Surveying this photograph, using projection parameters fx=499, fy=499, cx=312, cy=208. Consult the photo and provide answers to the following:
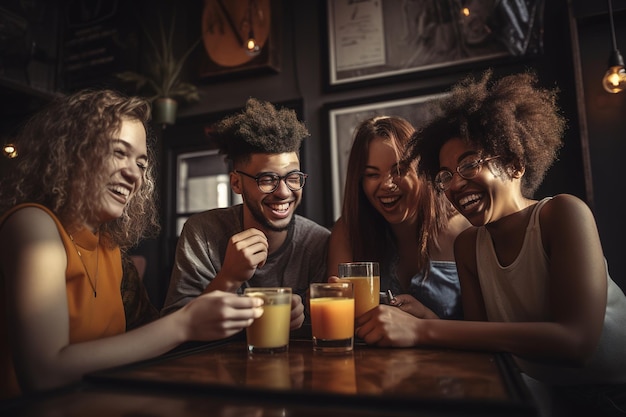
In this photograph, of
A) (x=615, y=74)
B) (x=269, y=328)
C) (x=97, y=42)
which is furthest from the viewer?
(x=97, y=42)

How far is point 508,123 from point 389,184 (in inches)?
23.4

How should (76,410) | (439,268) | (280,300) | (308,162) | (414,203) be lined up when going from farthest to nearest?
(308,162)
(414,203)
(439,268)
(280,300)
(76,410)

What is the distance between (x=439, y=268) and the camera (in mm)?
1991

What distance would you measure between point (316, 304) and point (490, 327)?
439mm

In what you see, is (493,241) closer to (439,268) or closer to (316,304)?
(439,268)

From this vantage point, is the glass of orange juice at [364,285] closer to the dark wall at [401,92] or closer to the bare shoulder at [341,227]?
the bare shoulder at [341,227]

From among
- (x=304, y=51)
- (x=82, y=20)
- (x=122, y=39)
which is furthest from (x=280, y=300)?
(x=82, y=20)

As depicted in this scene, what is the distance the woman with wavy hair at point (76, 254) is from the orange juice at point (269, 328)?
0.05 metres

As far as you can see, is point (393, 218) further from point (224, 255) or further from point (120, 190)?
point (120, 190)

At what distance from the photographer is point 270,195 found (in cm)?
208

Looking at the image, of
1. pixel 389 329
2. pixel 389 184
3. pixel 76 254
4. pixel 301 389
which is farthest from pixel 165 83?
pixel 301 389

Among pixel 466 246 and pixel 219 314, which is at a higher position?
pixel 466 246

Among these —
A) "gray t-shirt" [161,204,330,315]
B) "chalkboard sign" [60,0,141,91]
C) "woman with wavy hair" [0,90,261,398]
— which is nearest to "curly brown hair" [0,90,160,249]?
"woman with wavy hair" [0,90,261,398]

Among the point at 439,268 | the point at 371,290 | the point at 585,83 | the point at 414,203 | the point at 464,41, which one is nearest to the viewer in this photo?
the point at 371,290
